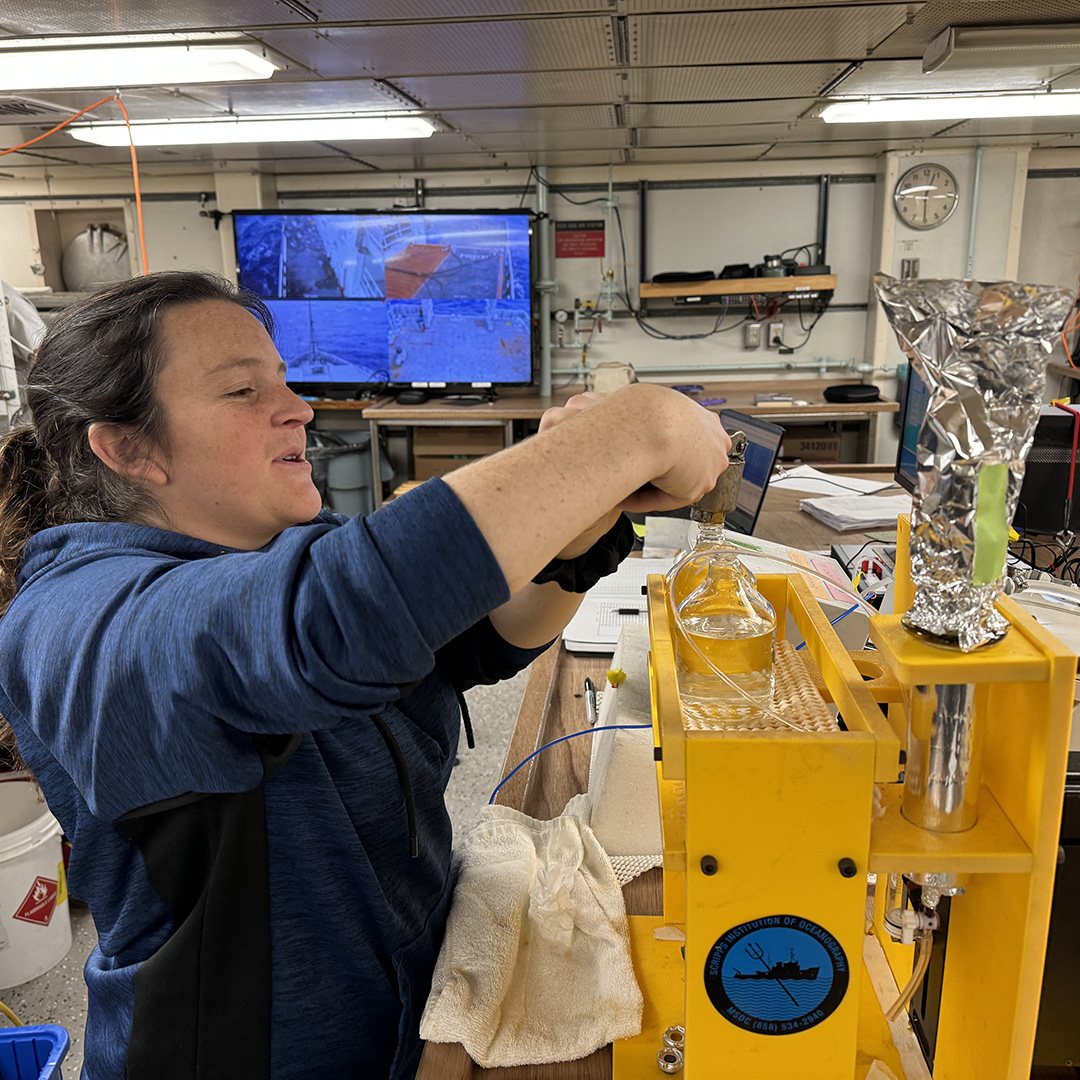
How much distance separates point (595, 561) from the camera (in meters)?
0.92

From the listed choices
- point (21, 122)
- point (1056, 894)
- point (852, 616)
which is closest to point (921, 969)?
point (1056, 894)

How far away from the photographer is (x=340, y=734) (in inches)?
35.9

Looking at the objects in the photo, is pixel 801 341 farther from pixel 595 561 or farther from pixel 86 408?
pixel 86 408

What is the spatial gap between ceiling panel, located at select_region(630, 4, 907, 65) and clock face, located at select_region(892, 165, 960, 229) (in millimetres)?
2550

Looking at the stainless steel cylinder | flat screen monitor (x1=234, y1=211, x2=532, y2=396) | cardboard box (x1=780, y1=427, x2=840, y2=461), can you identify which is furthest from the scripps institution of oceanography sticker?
flat screen monitor (x1=234, y1=211, x2=532, y2=396)

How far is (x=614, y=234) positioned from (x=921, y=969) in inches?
209

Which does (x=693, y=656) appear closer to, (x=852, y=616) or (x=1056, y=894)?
(x=1056, y=894)

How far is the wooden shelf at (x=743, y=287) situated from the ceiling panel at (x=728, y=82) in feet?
5.29

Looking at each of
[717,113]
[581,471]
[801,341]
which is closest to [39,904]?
[581,471]

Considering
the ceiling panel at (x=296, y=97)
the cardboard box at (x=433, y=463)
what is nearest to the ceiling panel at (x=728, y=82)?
the ceiling panel at (x=296, y=97)

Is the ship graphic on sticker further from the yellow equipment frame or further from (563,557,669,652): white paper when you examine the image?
(563,557,669,652): white paper

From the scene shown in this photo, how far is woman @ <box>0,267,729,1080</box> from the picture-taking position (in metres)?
0.57

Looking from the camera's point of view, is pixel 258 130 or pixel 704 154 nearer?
pixel 258 130

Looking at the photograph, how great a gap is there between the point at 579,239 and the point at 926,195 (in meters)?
2.05
